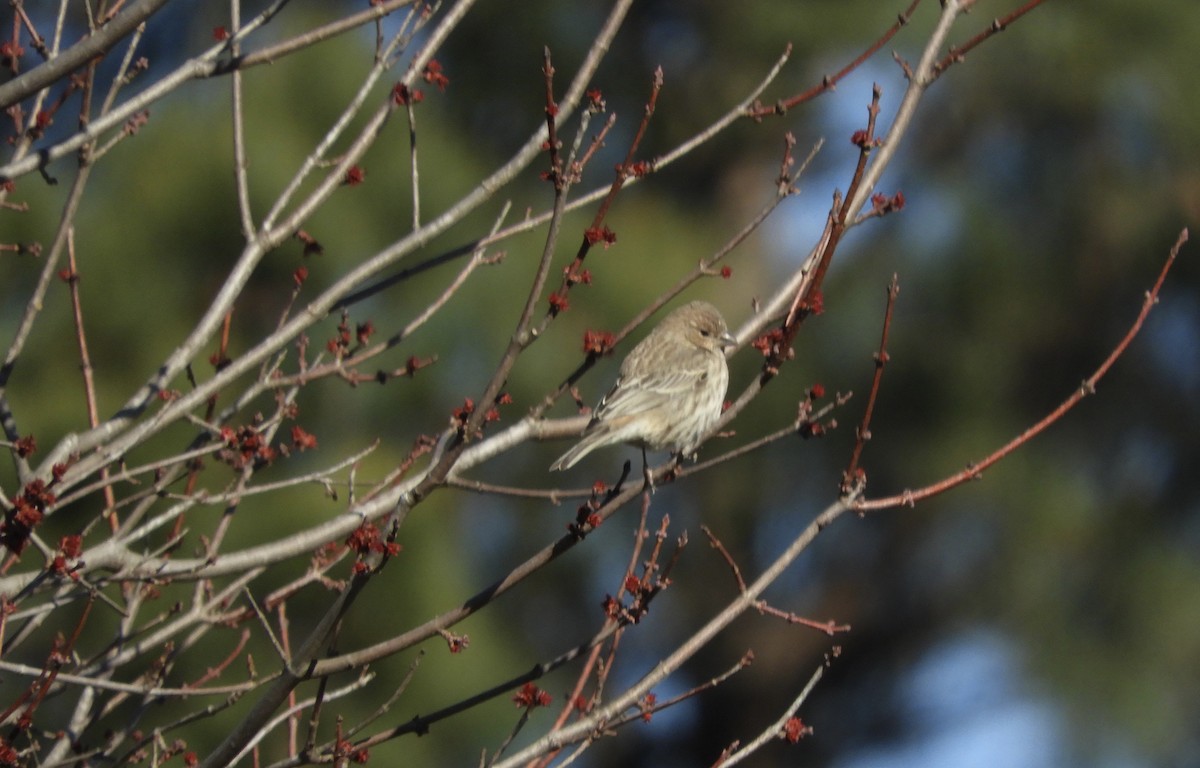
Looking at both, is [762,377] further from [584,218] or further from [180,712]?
[584,218]

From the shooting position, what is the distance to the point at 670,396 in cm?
491

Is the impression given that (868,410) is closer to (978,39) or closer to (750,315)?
(978,39)

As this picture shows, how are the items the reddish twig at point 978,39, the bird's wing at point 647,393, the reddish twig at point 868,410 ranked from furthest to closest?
the bird's wing at point 647,393, the reddish twig at point 978,39, the reddish twig at point 868,410

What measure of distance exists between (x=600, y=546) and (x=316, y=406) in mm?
2834

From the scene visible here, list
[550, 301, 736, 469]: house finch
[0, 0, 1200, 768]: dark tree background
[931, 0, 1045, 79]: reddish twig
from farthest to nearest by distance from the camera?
[0, 0, 1200, 768]: dark tree background < [550, 301, 736, 469]: house finch < [931, 0, 1045, 79]: reddish twig

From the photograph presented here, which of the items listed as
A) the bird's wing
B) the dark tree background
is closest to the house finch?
the bird's wing

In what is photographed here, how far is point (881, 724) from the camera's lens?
11.5 m

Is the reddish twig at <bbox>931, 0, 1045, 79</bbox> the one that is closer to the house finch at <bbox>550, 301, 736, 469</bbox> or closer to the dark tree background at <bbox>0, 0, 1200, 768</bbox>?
the house finch at <bbox>550, 301, 736, 469</bbox>

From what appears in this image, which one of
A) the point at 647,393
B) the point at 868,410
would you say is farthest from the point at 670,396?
the point at 868,410

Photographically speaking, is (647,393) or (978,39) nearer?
(978,39)

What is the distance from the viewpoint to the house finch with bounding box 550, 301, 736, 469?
4625 mm

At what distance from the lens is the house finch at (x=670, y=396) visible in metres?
4.62

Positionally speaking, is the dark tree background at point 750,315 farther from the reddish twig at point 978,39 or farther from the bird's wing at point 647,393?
the reddish twig at point 978,39

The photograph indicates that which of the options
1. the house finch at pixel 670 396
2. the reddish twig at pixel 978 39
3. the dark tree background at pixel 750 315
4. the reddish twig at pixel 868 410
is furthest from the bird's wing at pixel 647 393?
the dark tree background at pixel 750 315
